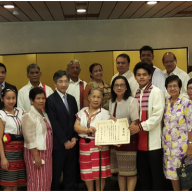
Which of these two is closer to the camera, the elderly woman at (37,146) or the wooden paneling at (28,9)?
the elderly woman at (37,146)

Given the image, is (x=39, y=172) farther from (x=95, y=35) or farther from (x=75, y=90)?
(x=95, y=35)

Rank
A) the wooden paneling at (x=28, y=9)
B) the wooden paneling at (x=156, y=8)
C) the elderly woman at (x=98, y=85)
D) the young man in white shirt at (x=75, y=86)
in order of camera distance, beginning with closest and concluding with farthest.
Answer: the elderly woman at (x=98, y=85)
the young man in white shirt at (x=75, y=86)
the wooden paneling at (x=28, y=9)
the wooden paneling at (x=156, y=8)

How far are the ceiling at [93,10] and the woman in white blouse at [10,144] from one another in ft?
7.62

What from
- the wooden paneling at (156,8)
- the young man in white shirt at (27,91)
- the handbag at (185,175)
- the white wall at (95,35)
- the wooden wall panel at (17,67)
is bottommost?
the handbag at (185,175)

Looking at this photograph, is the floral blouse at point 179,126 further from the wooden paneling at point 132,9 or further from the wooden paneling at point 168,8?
the wooden paneling at point 168,8

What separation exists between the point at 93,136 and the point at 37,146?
2.04ft

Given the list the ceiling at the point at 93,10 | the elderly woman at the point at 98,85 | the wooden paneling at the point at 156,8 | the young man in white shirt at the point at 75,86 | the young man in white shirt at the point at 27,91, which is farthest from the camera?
the wooden paneling at the point at 156,8

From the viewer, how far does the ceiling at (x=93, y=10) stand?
4828 mm

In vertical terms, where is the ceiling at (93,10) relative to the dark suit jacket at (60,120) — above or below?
above

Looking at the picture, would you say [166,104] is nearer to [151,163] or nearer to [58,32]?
[151,163]

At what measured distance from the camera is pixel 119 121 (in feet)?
9.86

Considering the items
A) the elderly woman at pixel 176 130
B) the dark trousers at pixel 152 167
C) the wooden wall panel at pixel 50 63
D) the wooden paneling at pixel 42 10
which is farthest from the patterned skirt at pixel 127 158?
the wooden wall panel at pixel 50 63

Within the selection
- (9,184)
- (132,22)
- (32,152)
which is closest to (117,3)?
(132,22)

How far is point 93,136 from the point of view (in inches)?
122
